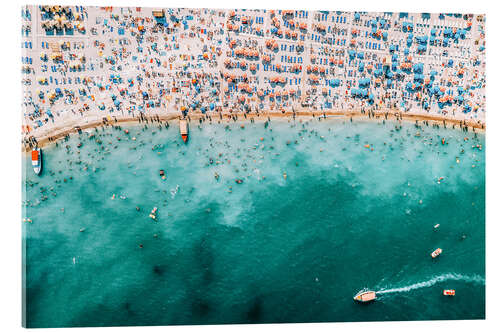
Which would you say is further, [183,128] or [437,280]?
[437,280]

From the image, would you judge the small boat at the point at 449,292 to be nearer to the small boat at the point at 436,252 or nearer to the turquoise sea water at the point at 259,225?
the turquoise sea water at the point at 259,225

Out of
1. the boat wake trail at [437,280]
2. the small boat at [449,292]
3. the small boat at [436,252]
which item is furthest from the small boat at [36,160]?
the small boat at [449,292]

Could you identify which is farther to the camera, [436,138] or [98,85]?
[436,138]

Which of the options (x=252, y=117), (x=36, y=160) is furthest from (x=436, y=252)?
(x=36, y=160)

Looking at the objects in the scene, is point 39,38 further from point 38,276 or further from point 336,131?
point 336,131

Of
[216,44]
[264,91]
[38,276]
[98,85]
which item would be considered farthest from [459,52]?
[38,276]

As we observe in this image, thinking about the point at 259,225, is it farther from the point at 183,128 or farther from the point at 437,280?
the point at 437,280

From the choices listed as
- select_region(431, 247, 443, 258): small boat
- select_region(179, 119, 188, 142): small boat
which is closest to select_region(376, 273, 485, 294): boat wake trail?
select_region(431, 247, 443, 258): small boat
